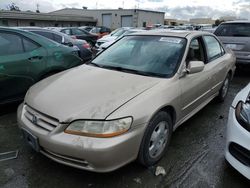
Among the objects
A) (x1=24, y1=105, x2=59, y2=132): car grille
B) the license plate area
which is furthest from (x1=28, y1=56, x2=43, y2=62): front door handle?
the license plate area

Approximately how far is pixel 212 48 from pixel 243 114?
7.11ft

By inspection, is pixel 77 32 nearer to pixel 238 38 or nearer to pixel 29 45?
pixel 238 38

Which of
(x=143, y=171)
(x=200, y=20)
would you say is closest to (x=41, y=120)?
(x=143, y=171)

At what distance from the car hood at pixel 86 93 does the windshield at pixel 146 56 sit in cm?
21

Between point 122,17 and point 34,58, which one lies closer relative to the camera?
point 34,58

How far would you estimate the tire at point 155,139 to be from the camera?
8.09 ft

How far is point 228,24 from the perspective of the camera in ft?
24.8

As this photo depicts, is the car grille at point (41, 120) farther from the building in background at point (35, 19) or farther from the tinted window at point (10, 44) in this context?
the building in background at point (35, 19)

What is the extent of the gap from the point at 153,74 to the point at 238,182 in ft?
5.01

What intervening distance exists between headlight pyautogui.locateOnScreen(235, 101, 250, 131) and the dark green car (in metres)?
3.27

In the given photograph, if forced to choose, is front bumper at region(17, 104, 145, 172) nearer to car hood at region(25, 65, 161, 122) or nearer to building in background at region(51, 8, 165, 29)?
car hood at region(25, 65, 161, 122)

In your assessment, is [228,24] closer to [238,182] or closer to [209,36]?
[209,36]

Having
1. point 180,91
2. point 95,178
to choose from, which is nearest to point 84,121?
point 95,178

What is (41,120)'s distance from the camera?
2393 millimetres
